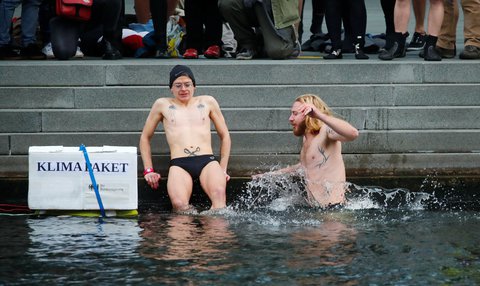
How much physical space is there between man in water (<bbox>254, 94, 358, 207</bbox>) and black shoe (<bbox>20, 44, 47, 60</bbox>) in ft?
12.1

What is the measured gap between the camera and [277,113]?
1290 centimetres

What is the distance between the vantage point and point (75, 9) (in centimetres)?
1365

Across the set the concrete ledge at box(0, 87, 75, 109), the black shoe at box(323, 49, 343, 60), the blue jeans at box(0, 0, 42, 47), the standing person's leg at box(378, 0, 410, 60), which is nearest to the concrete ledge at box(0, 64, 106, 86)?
the concrete ledge at box(0, 87, 75, 109)

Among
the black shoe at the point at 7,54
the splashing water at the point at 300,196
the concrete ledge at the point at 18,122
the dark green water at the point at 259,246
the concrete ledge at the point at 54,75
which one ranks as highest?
the black shoe at the point at 7,54

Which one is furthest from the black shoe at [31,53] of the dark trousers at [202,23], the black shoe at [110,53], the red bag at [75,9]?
the dark trousers at [202,23]

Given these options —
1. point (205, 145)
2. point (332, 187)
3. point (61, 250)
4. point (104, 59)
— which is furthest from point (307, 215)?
point (104, 59)

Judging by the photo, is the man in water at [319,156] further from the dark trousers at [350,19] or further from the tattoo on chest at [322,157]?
the dark trousers at [350,19]

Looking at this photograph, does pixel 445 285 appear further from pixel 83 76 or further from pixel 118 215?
pixel 83 76

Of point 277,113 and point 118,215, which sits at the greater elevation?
point 277,113

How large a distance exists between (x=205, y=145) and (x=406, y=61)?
8.71 feet

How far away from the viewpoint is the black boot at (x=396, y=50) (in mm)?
13648

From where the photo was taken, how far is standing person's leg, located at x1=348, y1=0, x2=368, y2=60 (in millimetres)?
13820

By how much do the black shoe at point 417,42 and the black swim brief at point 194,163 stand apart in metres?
4.33

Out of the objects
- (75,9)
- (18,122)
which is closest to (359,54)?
(75,9)
